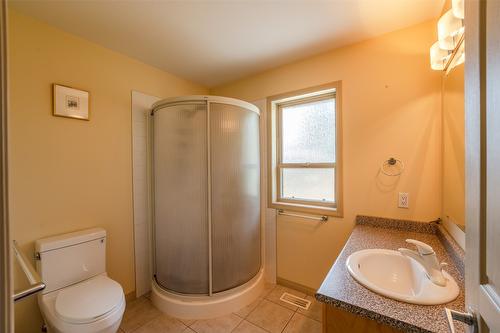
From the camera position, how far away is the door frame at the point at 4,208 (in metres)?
0.38

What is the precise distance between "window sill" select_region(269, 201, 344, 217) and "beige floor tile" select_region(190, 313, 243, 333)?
1100 millimetres

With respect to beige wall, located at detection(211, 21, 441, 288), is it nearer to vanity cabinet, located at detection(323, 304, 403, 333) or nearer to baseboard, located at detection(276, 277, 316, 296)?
baseboard, located at detection(276, 277, 316, 296)

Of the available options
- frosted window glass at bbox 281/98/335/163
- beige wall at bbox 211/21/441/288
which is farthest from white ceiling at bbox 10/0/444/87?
frosted window glass at bbox 281/98/335/163

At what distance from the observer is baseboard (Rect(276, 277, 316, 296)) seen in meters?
2.18

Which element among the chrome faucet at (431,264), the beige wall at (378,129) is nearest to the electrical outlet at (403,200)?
the beige wall at (378,129)

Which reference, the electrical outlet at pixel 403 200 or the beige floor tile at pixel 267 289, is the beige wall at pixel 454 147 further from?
the beige floor tile at pixel 267 289

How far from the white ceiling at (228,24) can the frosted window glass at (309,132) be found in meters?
0.53

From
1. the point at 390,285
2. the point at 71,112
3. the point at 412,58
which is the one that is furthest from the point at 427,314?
the point at 71,112

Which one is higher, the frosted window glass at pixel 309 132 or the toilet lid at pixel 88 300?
the frosted window glass at pixel 309 132

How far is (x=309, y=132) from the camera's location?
7.51ft

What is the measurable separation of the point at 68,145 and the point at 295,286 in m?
2.48

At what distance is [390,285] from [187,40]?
2.33 meters

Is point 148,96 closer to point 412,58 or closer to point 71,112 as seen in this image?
point 71,112

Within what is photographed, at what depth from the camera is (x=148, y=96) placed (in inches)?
88.9
